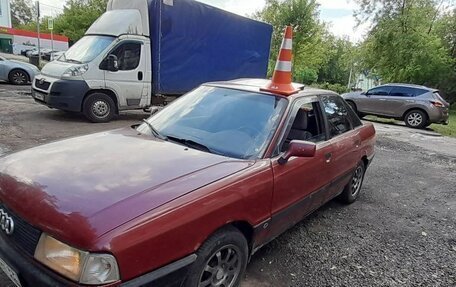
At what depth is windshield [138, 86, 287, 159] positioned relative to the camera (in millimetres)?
2838

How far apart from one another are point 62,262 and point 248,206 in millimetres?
1220

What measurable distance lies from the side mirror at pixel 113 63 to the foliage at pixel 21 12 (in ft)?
286

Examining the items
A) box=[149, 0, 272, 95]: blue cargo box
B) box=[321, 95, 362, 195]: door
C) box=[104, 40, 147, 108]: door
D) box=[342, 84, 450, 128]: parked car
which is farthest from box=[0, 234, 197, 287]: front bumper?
box=[342, 84, 450, 128]: parked car

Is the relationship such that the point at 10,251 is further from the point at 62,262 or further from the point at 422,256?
the point at 422,256

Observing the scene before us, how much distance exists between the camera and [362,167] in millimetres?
4742

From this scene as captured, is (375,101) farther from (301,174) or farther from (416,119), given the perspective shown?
(301,174)

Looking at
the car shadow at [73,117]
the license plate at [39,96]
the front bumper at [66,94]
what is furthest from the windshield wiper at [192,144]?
the license plate at [39,96]

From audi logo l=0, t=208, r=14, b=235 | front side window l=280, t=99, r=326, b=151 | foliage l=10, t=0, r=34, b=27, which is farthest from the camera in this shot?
foliage l=10, t=0, r=34, b=27

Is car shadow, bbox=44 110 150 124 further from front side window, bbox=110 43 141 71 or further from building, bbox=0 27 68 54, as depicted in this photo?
building, bbox=0 27 68 54

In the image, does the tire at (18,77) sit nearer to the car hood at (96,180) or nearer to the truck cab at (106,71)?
the truck cab at (106,71)

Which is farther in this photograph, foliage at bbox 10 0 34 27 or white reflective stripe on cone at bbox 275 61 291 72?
foliage at bbox 10 0 34 27

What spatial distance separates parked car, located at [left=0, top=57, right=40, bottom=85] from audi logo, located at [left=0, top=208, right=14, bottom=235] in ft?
45.5

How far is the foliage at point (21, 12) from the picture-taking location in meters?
79.4

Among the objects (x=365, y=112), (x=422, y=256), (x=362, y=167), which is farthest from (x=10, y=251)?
(x=365, y=112)
